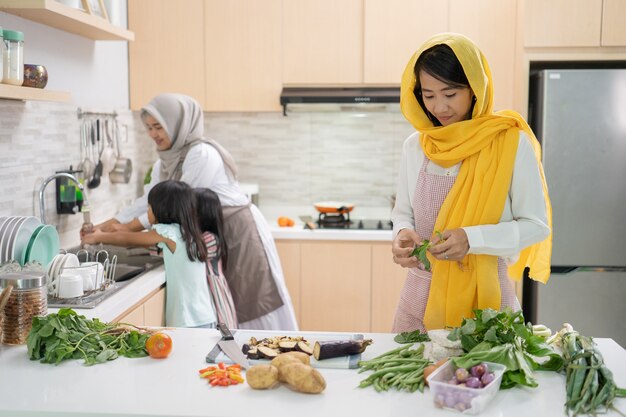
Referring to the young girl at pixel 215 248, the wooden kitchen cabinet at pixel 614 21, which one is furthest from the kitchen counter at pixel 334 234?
the wooden kitchen cabinet at pixel 614 21

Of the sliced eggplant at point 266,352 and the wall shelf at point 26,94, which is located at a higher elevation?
the wall shelf at point 26,94

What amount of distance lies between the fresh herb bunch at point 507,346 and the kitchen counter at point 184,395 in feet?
0.10

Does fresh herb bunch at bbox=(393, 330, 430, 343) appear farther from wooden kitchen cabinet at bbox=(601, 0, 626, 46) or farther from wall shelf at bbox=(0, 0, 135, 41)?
wooden kitchen cabinet at bbox=(601, 0, 626, 46)

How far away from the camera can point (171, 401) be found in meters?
1.49

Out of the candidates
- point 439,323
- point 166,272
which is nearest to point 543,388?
point 439,323

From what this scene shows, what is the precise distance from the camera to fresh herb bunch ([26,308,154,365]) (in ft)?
5.61

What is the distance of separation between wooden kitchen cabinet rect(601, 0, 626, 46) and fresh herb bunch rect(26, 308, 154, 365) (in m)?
2.90

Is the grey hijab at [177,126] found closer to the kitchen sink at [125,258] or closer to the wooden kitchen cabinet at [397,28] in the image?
the kitchen sink at [125,258]

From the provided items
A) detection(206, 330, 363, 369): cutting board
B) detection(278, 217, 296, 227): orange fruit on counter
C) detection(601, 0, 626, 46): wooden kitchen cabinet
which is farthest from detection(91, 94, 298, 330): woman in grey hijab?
detection(601, 0, 626, 46): wooden kitchen cabinet

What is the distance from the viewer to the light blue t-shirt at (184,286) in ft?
9.36

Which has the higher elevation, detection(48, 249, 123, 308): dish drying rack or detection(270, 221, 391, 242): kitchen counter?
detection(270, 221, 391, 242): kitchen counter

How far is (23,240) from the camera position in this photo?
88.0 inches

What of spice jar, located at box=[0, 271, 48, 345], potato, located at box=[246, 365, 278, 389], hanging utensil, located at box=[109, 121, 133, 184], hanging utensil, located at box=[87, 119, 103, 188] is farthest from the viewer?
hanging utensil, located at box=[109, 121, 133, 184]

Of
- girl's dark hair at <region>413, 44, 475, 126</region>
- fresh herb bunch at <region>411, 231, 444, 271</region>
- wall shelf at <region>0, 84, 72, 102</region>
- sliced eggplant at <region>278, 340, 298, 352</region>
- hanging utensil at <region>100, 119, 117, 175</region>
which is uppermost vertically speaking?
Result: girl's dark hair at <region>413, 44, 475, 126</region>
